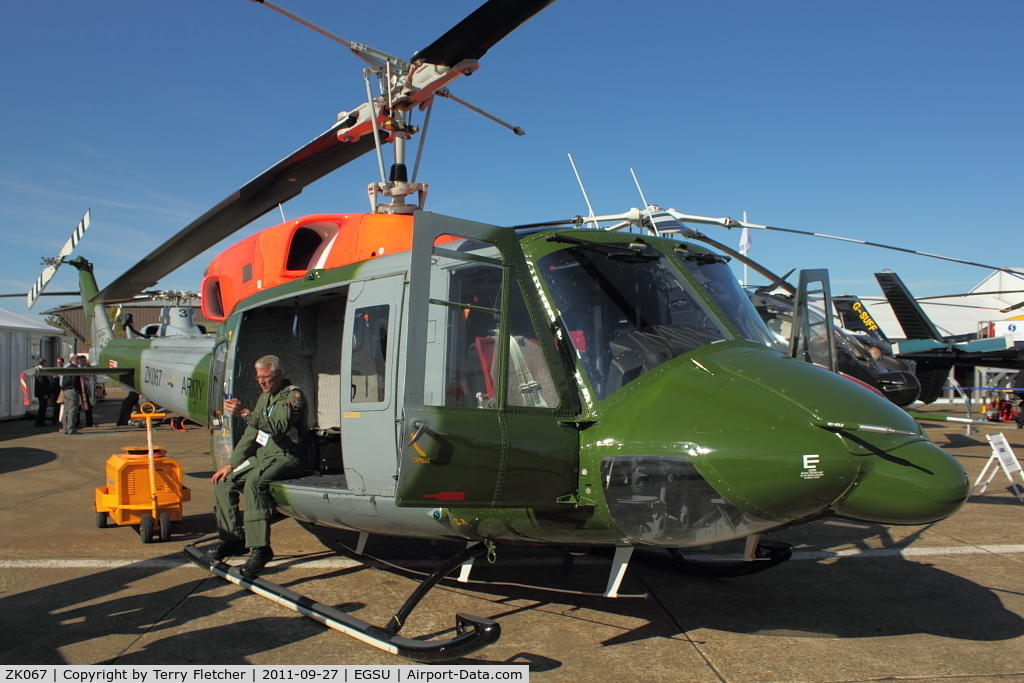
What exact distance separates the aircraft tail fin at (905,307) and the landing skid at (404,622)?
38.2ft

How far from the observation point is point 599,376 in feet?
12.0

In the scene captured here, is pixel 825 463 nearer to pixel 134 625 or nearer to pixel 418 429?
pixel 418 429

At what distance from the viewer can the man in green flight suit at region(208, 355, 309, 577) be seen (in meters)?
4.93

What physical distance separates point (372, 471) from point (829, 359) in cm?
320

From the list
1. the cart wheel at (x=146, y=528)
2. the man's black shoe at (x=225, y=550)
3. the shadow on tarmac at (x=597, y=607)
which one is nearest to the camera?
the shadow on tarmac at (x=597, y=607)

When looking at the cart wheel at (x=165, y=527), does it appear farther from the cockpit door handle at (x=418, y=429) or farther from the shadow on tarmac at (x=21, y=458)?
the shadow on tarmac at (x=21, y=458)

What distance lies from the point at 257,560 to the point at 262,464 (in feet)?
2.19

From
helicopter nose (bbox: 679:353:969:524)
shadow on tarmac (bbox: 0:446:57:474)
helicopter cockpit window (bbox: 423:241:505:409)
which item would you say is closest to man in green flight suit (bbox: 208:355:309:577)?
helicopter cockpit window (bbox: 423:241:505:409)

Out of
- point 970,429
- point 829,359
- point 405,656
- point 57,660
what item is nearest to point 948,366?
point 970,429

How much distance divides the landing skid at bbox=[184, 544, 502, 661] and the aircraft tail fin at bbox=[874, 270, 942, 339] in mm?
11641

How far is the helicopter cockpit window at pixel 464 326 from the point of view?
11.3ft

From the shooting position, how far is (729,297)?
13.8ft

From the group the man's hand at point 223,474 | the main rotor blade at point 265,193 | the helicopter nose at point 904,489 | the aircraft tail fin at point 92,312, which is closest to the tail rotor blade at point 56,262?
the aircraft tail fin at point 92,312

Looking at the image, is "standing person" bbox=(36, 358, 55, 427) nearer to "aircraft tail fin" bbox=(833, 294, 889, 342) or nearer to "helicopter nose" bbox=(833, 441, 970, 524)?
"helicopter nose" bbox=(833, 441, 970, 524)
